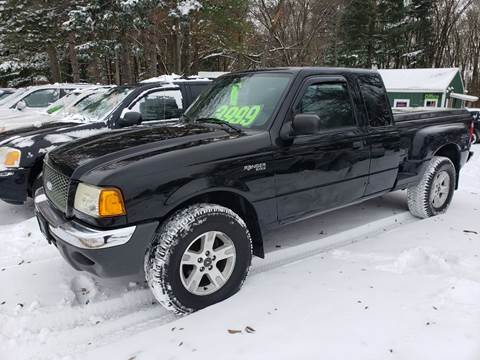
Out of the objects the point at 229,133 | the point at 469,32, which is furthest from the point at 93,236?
the point at 469,32

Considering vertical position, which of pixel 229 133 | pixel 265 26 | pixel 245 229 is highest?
pixel 265 26

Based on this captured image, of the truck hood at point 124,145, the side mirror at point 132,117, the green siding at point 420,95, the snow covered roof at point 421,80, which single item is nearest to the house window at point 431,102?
the green siding at point 420,95

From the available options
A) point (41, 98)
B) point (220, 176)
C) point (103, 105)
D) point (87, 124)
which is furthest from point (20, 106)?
point (220, 176)

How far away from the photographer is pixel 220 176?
3.08 meters

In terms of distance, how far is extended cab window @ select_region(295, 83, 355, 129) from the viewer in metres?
3.78

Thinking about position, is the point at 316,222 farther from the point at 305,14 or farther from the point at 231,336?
the point at 305,14

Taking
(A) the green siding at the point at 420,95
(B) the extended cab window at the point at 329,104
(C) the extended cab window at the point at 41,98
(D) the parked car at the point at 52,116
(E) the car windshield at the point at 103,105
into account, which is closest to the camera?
(B) the extended cab window at the point at 329,104

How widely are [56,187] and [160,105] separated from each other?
134 inches

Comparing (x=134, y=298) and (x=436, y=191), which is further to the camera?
(x=436, y=191)

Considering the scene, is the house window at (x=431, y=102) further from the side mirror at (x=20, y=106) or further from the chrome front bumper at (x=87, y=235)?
the chrome front bumper at (x=87, y=235)

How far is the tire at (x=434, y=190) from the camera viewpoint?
5.09 meters

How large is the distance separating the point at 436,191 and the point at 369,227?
124cm

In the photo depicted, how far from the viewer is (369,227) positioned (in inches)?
188

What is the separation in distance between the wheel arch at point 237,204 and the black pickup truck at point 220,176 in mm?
11
